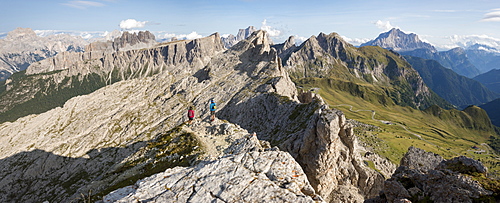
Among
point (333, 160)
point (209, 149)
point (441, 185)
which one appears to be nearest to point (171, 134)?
point (209, 149)

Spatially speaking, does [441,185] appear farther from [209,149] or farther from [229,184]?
[209,149]

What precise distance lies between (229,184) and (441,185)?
25.6m

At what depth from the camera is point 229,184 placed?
66.9ft

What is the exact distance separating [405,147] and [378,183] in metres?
147

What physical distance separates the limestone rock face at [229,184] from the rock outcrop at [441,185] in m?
14.5

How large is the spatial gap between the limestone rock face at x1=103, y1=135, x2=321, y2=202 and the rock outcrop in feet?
47.7

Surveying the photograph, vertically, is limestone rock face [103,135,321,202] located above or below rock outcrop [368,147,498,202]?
above

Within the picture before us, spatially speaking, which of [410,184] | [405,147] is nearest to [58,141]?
[410,184]

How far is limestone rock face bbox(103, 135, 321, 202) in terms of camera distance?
19.1m

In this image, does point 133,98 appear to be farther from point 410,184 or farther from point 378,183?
point 410,184

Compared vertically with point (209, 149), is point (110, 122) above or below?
below

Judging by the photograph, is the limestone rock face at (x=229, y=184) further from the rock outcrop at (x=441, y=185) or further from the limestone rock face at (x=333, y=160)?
the limestone rock face at (x=333, y=160)

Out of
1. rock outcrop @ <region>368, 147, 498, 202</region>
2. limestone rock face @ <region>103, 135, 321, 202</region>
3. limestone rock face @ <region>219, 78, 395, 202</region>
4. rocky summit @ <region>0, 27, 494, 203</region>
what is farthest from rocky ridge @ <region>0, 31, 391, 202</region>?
rock outcrop @ <region>368, 147, 498, 202</region>

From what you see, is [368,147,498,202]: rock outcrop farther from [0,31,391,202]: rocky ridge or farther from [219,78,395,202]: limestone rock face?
[219,78,395,202]: limestone rock face
